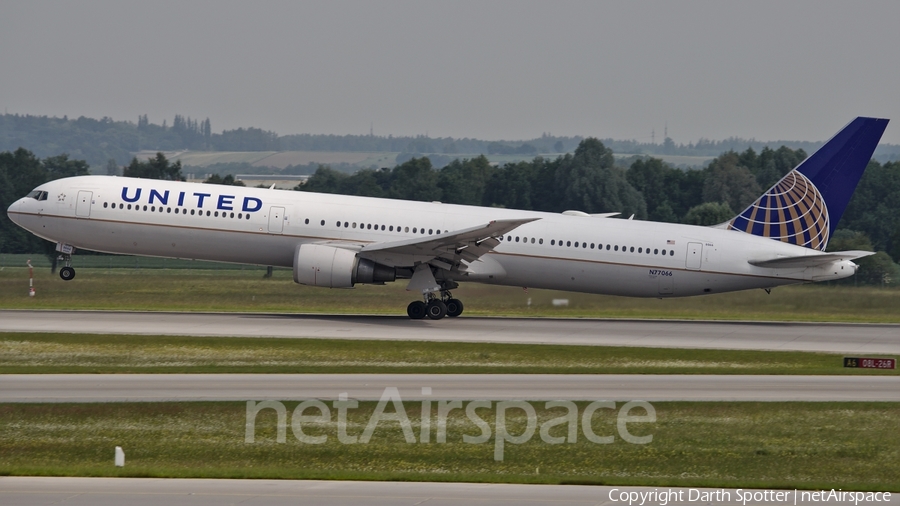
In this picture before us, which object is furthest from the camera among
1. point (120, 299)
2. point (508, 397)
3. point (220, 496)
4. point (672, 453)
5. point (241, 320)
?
point (120, 299)

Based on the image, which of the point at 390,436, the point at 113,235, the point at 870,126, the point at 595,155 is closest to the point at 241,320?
the point at 113,235

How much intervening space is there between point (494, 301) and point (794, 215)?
10761 mm

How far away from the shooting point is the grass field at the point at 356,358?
2475cm

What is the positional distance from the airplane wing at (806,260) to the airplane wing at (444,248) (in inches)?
358

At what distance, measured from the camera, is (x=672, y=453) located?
17.3 metres

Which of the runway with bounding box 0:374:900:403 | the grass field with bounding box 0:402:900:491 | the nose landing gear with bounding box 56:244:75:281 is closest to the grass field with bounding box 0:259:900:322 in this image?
the nose landing gear with bounding box 56:244:75:281

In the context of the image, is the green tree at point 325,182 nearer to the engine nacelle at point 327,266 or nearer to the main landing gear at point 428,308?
the main landing gear at point 428,308

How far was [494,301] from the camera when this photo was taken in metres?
38.6

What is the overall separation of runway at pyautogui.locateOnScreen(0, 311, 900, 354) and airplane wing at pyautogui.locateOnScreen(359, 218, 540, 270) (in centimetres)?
201

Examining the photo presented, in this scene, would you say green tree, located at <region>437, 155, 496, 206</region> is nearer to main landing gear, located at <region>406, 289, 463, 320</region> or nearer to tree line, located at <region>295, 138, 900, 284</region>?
tree line, located at <region>295, 138, 900, 284</region>

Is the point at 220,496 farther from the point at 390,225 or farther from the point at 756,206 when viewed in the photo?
the point at 756,206

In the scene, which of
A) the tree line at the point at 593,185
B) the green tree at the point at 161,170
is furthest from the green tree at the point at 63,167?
the green tree at the point at 161,170

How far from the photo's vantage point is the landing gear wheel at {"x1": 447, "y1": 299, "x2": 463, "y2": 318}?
1449 inches

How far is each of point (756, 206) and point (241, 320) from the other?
59.4 feet
